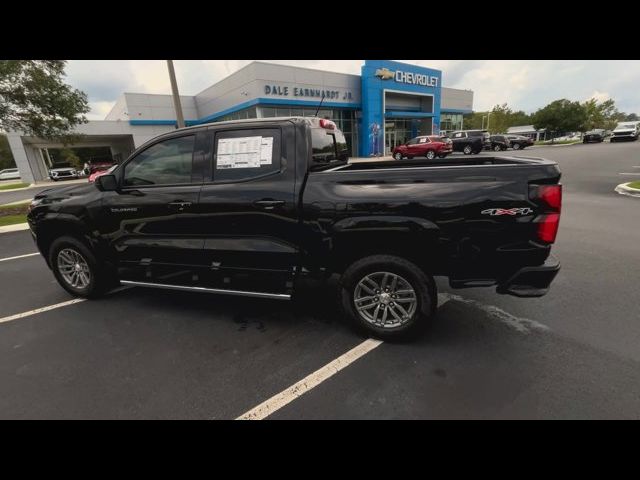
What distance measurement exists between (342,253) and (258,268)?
2.93 ft

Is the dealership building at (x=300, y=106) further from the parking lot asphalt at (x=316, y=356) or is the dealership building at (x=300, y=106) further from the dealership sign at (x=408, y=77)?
the parking lot asphalt at (x=316, y=356)

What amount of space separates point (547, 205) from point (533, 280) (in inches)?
24.9

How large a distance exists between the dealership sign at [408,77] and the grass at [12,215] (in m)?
27.8

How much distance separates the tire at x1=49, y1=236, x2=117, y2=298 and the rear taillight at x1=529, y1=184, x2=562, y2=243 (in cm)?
473

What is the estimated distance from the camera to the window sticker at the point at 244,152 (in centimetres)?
329

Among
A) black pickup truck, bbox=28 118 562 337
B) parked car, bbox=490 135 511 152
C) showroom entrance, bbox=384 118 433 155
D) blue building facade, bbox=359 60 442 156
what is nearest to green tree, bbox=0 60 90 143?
black pickup truck, bbox=28 118 562 337

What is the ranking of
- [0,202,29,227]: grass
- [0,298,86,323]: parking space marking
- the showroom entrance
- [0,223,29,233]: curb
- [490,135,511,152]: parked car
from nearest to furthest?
[0,298,86,323]: parking space marking < [0,223,29,233]: curb < [0,202,29,227]: grass < [490,135,511,152]: parked car < the showroom entrance

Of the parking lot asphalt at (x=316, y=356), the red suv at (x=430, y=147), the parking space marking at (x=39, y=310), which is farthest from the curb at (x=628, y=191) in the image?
the parking space marking at (x=39, y=310)

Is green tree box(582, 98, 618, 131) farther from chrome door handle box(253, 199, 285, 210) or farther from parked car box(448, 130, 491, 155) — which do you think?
chrome door handle box(253, 199, 285, 210)

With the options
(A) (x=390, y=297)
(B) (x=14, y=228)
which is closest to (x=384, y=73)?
(B) (x=14, y=228)

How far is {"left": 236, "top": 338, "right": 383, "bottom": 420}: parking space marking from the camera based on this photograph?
2326 mm

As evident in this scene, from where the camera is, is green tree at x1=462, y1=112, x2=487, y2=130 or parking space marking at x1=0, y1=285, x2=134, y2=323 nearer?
parking space marking at x1=0, y1=285, x2=134, y2=323
